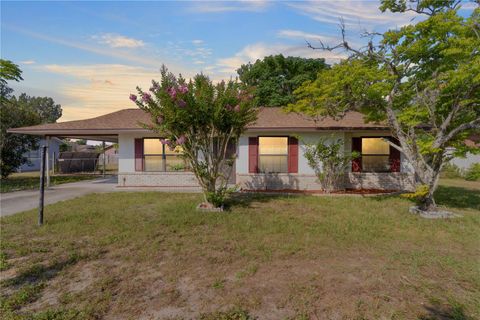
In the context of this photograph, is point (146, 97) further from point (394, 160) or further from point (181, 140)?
point (394, 160)

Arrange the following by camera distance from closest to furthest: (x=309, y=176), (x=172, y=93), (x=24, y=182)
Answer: (x=172, y=93) → (x=309, y=176) → (x=24, y=182)

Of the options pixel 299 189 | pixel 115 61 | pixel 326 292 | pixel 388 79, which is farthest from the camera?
pixel 299 189

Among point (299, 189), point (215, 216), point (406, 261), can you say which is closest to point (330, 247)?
point (406, 261)

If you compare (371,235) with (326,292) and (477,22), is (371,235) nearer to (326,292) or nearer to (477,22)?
(326,292)

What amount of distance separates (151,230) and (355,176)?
34.0 ft

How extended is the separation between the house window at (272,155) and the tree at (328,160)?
1.17m

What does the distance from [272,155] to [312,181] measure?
2290 mm

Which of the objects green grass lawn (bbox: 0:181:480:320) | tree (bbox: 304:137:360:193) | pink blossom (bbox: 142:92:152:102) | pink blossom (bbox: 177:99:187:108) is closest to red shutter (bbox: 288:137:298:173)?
tree (bbox: 304:137:360:193)

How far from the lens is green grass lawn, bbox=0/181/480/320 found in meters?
3.64

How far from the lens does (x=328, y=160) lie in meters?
12.5

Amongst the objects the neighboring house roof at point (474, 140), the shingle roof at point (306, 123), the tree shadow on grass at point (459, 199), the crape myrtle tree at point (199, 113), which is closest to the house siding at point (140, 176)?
the shingle roof at point (306, 123)

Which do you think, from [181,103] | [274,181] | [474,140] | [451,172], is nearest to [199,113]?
[181,103]

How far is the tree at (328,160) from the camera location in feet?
41.0

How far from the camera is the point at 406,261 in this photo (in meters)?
5.13
